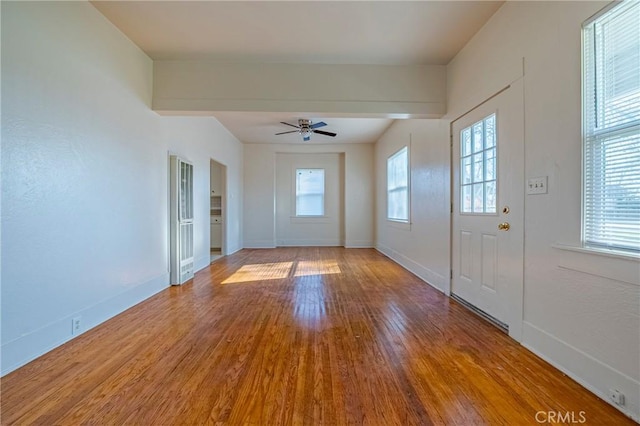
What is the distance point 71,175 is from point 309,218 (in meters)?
6.42

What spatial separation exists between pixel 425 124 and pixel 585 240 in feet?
9.94

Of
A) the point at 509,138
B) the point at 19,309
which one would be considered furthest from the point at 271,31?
the point at 19,309

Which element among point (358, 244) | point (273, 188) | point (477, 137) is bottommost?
point (358, 244)

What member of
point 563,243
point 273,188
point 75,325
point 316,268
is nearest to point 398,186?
point 316,268

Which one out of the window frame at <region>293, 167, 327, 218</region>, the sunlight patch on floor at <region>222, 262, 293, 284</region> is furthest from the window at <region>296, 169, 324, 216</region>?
the sunlight patch on floor at <region>222, 262, 293, 284</region>

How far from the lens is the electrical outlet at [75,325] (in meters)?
2.40

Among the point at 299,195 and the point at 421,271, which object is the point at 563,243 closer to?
the point at 421,271

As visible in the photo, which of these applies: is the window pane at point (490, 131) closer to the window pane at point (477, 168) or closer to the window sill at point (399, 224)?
the window pane at point (477, 168)

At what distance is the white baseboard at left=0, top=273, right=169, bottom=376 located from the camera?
6.27 feet

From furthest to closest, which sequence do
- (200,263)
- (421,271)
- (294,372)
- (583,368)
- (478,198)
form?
(200,263) < (421,271) < (478,198) < (294,372) < (583,368)

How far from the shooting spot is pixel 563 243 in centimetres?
193

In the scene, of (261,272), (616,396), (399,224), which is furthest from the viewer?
(399,224)

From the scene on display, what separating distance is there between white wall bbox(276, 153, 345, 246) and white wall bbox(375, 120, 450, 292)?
254 centimetres

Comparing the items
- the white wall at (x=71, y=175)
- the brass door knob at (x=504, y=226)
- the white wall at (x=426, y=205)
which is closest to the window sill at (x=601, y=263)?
the brass door knob at (x=504, y=226)
